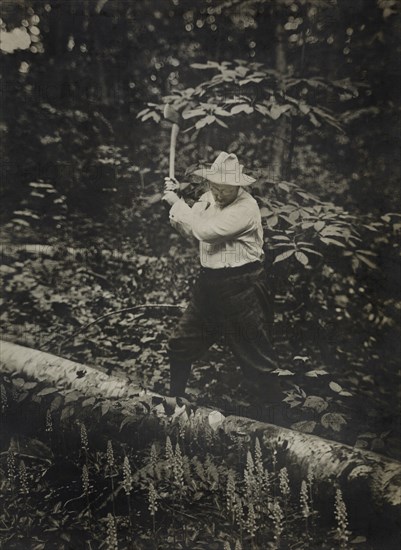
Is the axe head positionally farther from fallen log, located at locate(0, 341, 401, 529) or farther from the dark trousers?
fallen log, located at locate(0, 341, 401, 529)

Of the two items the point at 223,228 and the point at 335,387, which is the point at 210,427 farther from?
the point at 223,228

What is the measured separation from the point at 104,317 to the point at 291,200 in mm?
1059

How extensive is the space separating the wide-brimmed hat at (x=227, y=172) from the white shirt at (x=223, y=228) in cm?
5

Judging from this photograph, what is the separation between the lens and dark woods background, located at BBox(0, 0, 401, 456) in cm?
277

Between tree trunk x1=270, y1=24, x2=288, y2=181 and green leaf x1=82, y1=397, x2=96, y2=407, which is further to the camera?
green leaf x1=82, y1=397, x2=96, y2=407

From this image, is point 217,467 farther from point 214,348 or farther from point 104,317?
point 104,317

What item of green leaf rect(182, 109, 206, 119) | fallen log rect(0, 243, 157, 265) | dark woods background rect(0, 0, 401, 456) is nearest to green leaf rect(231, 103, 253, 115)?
dark woods background rect(0, 0, 401, 456)

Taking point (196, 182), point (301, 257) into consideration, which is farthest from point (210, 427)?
point (196, 182)

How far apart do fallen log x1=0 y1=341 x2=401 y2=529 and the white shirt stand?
2.40 feet

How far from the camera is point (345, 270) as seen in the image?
9.23 ft

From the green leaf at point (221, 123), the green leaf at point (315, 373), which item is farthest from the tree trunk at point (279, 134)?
the green leaf at point (315, 373)

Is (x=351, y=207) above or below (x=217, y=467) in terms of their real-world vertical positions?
above

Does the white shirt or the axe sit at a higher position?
the axe

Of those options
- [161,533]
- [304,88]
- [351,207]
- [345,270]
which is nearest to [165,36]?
[304,88]
